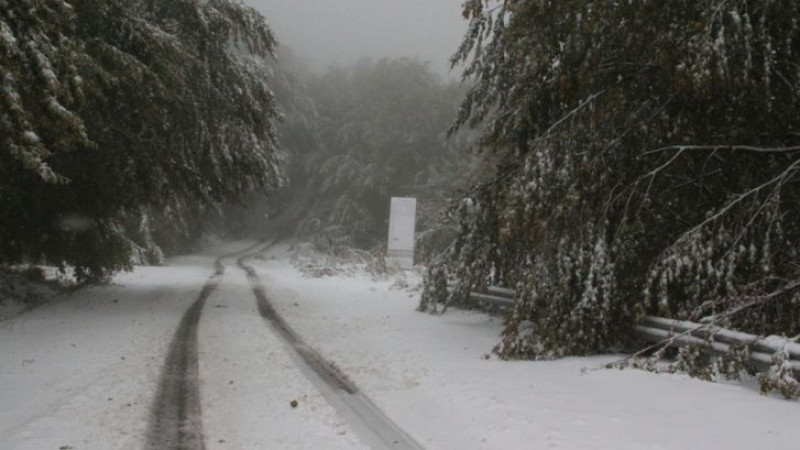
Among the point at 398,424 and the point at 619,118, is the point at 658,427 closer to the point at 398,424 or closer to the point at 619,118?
the point at 398,424

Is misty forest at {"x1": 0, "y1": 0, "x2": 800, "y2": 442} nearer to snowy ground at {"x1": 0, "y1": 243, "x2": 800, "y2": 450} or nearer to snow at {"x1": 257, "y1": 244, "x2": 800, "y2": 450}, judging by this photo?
snow at {"x1": 257, "y1": 244, "x2": 800, "y2": 450}

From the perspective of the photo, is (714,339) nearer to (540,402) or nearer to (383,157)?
(540,402)

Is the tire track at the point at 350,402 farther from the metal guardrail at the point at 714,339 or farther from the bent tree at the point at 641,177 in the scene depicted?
the metal guardrail at the point at 714,339

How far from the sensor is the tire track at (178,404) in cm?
509

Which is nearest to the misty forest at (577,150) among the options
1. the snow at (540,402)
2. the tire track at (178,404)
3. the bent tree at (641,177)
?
the bent tree at (641,177)

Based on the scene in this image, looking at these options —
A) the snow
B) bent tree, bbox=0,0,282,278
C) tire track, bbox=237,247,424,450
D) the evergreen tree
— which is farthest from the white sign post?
tire track, bbox=237,247,424,450

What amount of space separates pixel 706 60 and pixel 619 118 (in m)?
1.95

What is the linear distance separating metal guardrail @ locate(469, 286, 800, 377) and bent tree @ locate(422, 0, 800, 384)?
8.2 inches

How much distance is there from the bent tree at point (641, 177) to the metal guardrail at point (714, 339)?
209mm

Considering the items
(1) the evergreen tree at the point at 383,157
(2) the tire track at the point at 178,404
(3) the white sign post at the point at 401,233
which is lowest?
(2) the tire track at the point at 178,404

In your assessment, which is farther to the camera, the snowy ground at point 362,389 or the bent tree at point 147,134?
the bent tree at point 147,134

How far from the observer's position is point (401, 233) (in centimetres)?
2331

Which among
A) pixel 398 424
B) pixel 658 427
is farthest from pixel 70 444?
pixel 658 427

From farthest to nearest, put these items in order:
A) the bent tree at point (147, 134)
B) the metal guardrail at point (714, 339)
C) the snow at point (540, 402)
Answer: the bent tree at point (147, 134), the metal guardrail at point (714, 339), the snow at point (540, 402)
